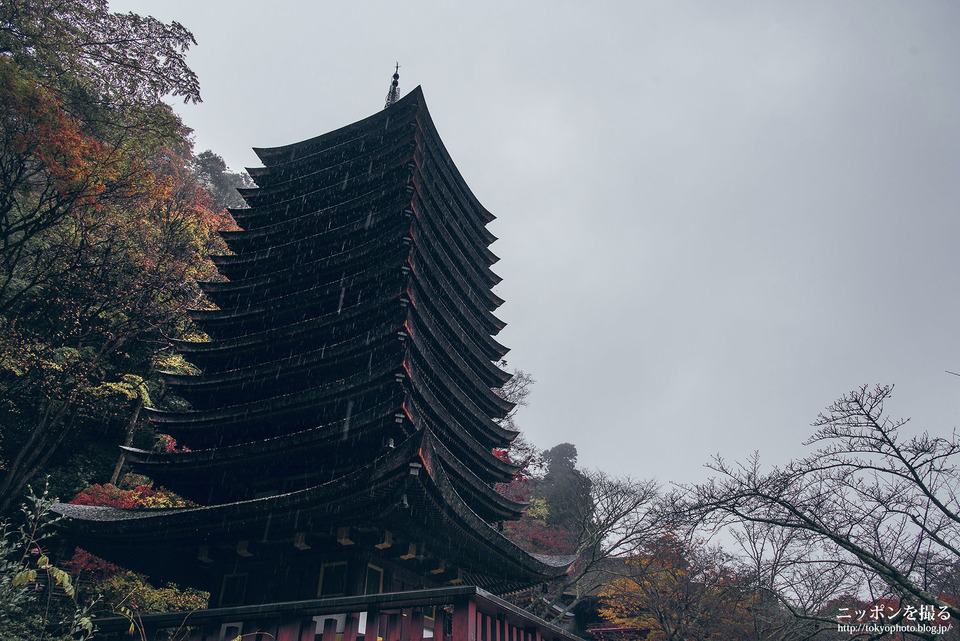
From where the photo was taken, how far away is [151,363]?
21766 mm

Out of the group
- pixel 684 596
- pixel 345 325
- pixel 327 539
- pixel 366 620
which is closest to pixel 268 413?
pixel 345 325

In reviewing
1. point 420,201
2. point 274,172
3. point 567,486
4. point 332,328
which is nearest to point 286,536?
point 332,328

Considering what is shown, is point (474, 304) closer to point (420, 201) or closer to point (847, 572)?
point (420, 201)

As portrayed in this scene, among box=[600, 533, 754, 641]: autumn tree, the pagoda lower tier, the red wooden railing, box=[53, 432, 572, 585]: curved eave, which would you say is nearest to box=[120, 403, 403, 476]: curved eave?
the pagoda lower tier

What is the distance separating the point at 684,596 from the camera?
1823cm

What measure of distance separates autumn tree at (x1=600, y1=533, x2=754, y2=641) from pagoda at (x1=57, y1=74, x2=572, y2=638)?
8.92 metres

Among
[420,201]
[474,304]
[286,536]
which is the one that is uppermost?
[420,201]

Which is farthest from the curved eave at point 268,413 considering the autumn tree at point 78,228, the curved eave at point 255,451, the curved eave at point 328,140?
the curved eave at point 328,140

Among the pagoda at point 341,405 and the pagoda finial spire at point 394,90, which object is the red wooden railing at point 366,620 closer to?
the pagoda at point 341,405

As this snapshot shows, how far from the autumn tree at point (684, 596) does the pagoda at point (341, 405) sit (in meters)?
8.92

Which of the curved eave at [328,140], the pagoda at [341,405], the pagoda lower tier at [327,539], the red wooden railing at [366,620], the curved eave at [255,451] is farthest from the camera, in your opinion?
the curved eave at [328,140]

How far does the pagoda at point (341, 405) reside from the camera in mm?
8414

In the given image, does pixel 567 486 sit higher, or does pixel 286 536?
pixel 567 486

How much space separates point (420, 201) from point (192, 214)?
17996 mm
